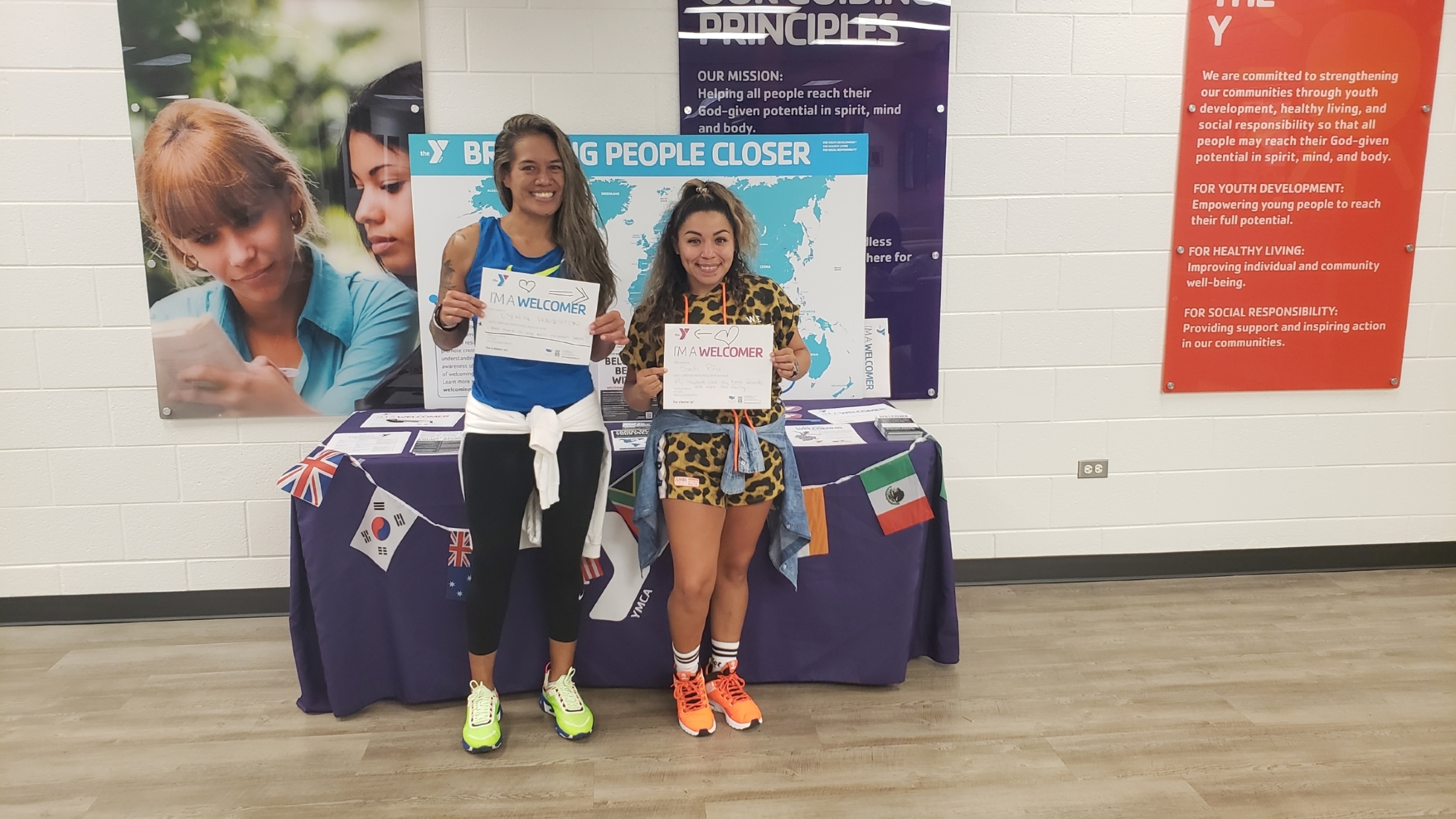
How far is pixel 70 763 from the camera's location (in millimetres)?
2061

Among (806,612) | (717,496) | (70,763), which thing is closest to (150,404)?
(70,763)

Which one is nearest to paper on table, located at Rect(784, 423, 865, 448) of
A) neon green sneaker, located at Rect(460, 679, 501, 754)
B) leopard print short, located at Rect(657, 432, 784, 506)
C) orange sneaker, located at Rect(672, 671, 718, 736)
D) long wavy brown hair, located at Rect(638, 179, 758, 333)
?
leopard print short, located at Rect(657, 432, 784, 506)

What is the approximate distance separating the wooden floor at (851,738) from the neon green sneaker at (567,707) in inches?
1.6

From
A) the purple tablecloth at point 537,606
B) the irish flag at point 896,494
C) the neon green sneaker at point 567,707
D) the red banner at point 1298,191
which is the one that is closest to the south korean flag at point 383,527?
the purple tablecloth at point 537,606

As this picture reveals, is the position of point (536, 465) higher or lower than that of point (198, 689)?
higher

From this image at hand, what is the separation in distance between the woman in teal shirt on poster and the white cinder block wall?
0.34ft

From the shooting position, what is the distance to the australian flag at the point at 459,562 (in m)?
2.24

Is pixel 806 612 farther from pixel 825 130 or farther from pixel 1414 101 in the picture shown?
pixel 1414 101

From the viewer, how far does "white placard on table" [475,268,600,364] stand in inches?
75.6

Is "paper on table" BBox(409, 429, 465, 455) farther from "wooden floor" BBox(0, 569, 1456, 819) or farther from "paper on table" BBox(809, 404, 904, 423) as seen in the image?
"paper on table" BBox(809, 404, 904, 423)

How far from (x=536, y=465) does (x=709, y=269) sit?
0.60 m

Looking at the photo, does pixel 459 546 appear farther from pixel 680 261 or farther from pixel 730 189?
pixel 730 189

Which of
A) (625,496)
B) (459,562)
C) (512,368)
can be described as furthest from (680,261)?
(459,562)

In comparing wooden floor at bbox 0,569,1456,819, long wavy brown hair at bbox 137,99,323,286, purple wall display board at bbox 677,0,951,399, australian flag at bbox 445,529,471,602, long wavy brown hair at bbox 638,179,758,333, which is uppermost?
purple wall display board at bbox 677,0,951,399
